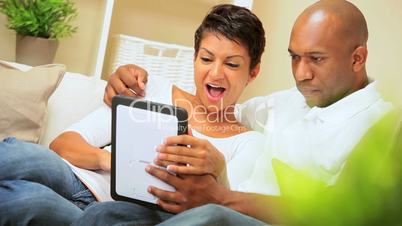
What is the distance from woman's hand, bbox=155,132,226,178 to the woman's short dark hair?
0.34 m

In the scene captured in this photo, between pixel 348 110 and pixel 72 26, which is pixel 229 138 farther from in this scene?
pixel 72 26

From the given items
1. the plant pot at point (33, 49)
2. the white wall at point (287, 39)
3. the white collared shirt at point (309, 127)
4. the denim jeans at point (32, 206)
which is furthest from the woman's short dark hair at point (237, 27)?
the plant pot at point (33, 49)

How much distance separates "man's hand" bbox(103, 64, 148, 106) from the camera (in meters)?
1.22

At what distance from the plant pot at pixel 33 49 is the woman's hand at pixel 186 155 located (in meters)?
1.13

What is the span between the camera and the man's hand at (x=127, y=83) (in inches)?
48.1

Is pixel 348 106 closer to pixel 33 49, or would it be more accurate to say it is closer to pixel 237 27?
pixel 237 27

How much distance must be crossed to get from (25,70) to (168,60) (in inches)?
25.1

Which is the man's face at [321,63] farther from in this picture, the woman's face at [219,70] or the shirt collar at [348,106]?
the woman's face at [219,70]

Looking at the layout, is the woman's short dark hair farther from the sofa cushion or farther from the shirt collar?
the sofa cushion

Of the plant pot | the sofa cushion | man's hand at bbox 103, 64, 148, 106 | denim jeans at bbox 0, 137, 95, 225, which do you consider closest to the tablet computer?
denim jeans at bbox 0, 137, 95, 225

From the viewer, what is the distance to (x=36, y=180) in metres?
1.06

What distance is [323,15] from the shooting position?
3.22 ft

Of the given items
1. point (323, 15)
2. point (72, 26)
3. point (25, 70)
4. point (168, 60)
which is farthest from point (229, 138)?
point (72, 26)

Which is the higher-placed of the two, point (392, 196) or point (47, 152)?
point (392, 196)
